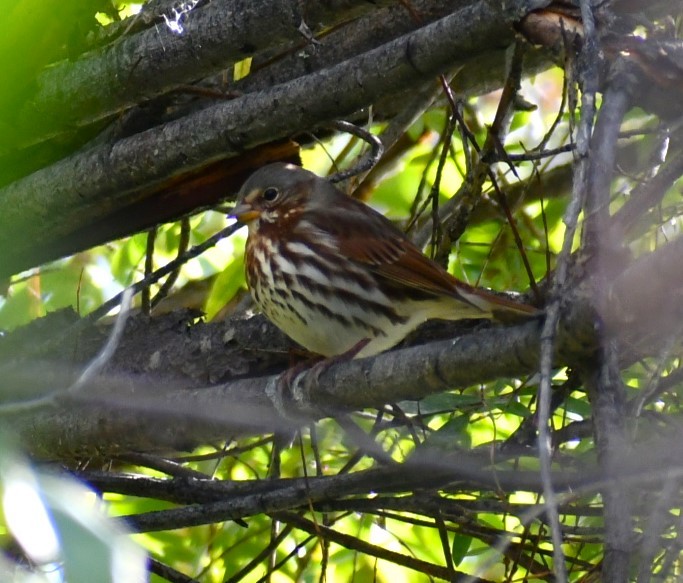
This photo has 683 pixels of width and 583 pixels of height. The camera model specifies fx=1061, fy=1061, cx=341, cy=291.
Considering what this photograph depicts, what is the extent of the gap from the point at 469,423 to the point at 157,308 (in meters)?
1.89

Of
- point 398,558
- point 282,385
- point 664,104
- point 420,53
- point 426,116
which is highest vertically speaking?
point 426,116

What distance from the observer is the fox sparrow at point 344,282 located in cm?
376

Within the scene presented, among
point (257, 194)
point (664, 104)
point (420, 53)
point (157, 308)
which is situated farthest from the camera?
point (157, 308)

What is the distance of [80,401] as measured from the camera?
3.20m

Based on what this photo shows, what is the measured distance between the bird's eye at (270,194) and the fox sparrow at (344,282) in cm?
7

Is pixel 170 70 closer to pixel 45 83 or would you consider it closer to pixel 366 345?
pixel 45 83

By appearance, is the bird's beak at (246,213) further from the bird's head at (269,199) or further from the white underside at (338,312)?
the white underside at (338,312)

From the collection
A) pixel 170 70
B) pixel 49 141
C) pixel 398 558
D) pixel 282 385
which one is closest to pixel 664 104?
pixel 282 385

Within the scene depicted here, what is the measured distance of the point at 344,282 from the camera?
12.7 ft

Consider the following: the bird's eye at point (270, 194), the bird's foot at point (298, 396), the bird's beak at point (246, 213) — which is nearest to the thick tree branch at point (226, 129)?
the bird's beak at point (246, 213)

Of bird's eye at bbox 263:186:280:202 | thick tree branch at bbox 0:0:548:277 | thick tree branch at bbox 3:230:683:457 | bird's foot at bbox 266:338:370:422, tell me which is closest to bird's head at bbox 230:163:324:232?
bird's eye at bbox 263:186:280:202

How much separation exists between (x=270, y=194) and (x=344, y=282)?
1.92ft

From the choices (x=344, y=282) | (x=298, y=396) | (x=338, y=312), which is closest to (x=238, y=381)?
(x=298, y=396)

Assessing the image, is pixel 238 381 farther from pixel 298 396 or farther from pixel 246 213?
pixel 246 213
